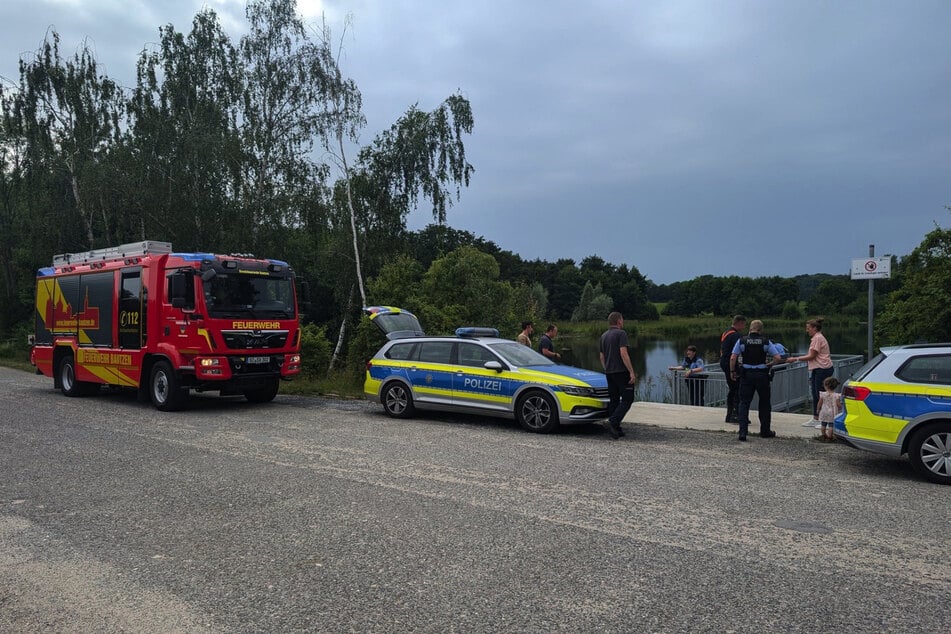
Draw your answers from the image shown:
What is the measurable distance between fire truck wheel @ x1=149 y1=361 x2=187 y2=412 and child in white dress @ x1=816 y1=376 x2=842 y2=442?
1073 cm

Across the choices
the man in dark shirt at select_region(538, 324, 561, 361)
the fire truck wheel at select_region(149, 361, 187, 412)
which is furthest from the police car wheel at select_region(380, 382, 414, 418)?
the fire truck wheel at select_region(149, 361, 187, 412)

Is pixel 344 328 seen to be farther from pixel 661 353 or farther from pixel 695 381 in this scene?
pixel 661 353

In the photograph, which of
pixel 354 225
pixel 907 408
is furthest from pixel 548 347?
pixel 354 225

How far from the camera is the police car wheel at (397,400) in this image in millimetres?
12133

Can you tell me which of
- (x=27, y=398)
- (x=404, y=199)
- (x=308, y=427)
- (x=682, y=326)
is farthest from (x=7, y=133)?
(x=682, y=326)

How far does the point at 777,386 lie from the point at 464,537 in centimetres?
1132

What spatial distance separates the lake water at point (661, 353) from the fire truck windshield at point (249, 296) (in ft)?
28.9

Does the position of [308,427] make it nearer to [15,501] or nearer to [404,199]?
[15,501]

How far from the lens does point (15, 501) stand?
6.43 meters

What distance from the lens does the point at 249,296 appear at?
13242mm

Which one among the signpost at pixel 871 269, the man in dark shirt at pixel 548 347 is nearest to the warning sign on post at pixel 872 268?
the signpost at pixel 871 269

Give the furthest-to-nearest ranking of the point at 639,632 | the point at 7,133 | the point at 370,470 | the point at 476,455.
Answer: the point at 7,133 < the point at 476,455 < the point at 370,470 < the point at 639,632

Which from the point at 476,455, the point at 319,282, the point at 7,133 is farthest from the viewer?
the point at 7,133

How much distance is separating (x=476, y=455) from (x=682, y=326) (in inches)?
2276
